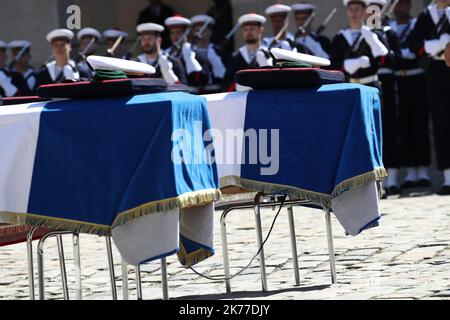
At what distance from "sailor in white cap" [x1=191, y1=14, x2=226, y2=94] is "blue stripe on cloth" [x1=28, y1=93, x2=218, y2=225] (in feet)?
31.9

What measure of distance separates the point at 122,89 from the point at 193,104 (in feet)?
1.13

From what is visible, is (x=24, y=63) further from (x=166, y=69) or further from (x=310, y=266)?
(x=310, y=266)

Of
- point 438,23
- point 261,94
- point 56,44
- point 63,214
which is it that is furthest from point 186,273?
point 56,44

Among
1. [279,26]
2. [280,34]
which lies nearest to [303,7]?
[279,26]

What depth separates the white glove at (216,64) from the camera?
16.6 meters

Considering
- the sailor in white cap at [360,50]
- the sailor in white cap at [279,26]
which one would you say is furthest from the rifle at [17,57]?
the sailor in white cap at [360,50]

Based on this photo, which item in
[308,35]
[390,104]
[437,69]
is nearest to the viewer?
[437,69]

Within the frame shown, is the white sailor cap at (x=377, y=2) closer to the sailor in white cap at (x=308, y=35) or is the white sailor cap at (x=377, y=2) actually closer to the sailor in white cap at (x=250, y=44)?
the sailor in white cap at (x=308, y=35)

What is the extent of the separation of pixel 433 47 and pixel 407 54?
0.86m

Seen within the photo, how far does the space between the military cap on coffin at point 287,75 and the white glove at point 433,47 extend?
6.67 metres

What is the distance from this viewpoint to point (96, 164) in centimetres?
646

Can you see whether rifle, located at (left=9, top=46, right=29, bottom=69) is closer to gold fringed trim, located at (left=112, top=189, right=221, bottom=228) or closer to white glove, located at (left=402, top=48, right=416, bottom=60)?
white glove, located at (left=402, top=48, right=416, bottom=60)

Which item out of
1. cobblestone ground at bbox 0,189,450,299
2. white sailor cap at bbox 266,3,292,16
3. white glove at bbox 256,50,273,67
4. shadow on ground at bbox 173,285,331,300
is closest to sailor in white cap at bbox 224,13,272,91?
white glove at bbox 256,50,273,67

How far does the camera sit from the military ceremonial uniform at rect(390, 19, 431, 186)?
1515cm
